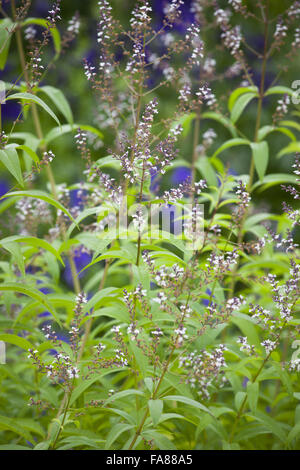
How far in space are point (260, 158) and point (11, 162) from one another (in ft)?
4.38

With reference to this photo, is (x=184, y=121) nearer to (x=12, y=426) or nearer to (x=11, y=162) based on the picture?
(x=11, y=162)

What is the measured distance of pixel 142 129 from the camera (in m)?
2.04

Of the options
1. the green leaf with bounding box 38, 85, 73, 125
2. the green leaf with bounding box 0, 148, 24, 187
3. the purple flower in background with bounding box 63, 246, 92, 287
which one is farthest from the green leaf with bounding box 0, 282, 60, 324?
the green leaf with bounding box 38, 85, 73, 125

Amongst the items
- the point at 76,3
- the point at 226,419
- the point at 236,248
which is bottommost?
the point at 226,419

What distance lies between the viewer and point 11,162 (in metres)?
1.95

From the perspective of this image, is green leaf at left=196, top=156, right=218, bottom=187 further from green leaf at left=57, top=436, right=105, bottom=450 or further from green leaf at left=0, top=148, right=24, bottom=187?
green leaf at left=57, top=436, right=105, bottom=450

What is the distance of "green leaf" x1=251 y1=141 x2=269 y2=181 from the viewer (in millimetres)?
2635

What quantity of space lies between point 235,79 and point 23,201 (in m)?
4.01

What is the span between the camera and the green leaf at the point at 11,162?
1.93 m

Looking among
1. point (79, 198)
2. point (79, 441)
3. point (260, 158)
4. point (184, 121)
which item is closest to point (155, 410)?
point (79, 441)
